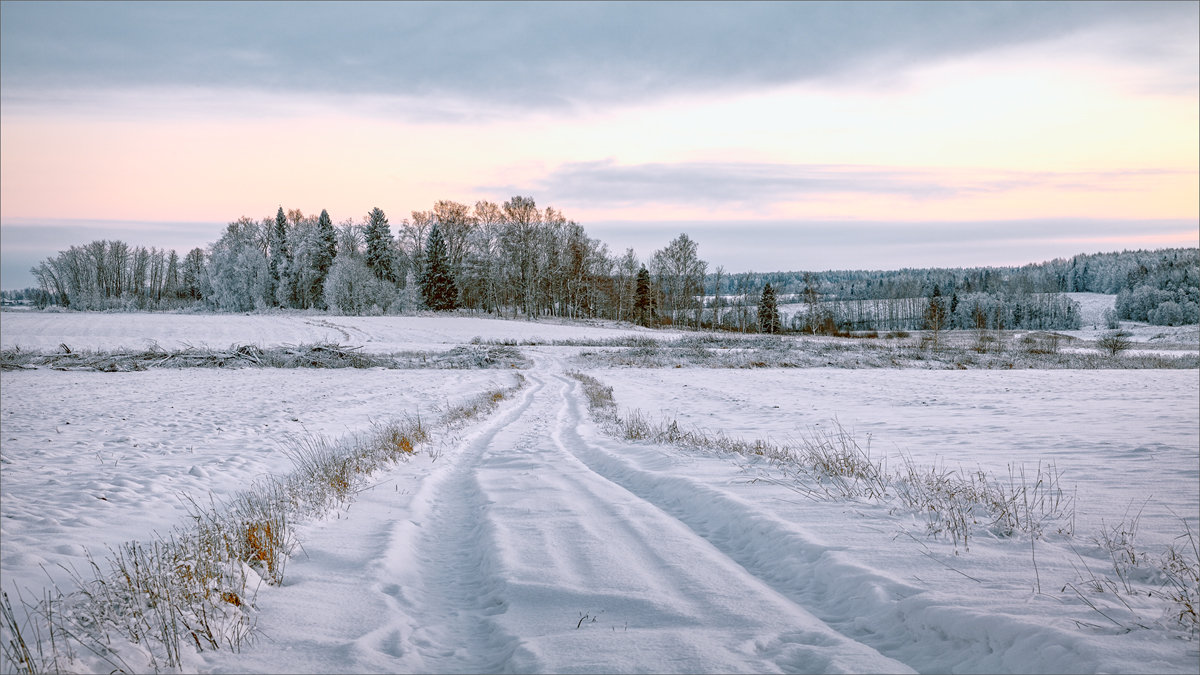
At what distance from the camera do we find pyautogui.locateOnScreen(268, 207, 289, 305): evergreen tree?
3051 inches

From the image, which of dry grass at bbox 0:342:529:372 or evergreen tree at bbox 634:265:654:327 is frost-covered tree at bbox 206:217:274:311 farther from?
evergreen tree at bbox 634:265:654:327

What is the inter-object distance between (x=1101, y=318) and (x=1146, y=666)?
5679 inches

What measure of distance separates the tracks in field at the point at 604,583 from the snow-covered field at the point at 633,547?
22mm

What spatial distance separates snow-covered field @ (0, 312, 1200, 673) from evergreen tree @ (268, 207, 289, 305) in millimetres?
68247

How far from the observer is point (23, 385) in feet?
72.4

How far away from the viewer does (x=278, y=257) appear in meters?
78.8

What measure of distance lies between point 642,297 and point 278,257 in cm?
4988

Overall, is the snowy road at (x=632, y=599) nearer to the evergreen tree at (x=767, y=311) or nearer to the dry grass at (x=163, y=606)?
the dry grass at (x=163, y=606)

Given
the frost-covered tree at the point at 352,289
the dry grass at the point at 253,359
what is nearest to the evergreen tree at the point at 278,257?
the frost-covered tree at the point at 352,289

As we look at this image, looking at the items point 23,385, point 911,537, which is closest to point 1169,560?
point 911,537

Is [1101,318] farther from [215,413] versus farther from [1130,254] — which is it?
[215,413]

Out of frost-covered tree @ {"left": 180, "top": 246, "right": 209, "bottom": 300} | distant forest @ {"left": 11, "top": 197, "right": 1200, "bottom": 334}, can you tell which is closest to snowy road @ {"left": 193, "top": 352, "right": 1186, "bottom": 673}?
distant forest @ {"left": 11, "top": 197, "right": 1200, "bottom": 334}

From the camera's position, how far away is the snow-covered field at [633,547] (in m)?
3.49

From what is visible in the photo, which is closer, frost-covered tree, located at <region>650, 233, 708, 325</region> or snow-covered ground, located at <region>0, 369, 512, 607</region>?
snow-covered ground, located at <region>0, 369, 512, 607</region>
